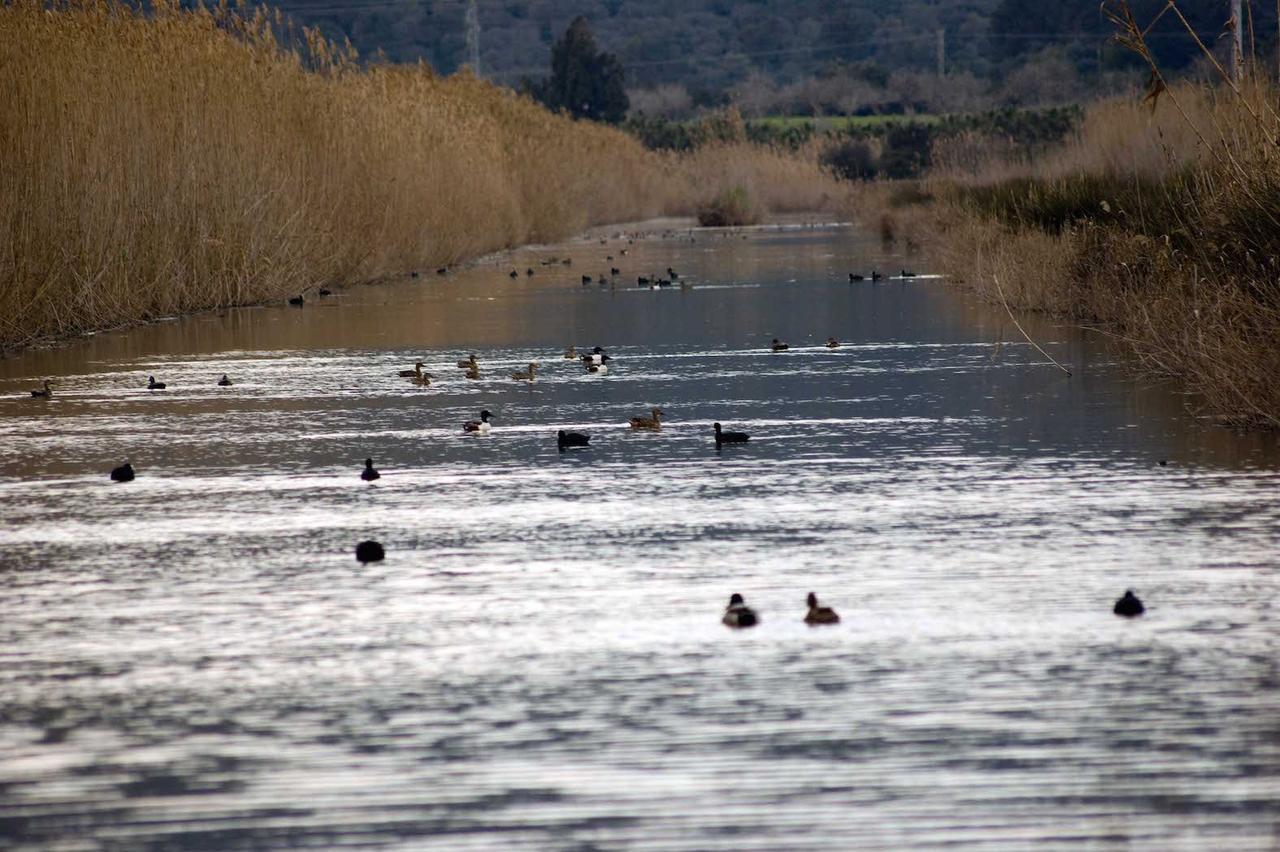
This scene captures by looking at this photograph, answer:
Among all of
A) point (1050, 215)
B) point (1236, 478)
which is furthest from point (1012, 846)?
point (1050, 215)

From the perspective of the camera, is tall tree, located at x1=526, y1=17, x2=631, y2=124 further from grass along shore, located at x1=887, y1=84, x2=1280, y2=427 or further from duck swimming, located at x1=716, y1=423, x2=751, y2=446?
duck swimming, located at x1=716, y1=423, x2=751, y2=446

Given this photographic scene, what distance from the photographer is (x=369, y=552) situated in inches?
271

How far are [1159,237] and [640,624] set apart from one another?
30.2 feet

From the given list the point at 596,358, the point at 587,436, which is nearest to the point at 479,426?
the point at 587,436

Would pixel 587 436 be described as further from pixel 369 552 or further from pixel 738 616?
pixel 738 616

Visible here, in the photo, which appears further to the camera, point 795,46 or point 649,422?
point 795,46

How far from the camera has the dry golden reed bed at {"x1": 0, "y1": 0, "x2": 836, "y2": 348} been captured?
16.3m

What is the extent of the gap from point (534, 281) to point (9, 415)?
1414 centimetres

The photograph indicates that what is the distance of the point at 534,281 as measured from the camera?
82.7 feet

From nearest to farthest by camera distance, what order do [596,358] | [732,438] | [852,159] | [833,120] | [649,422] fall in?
[732,438] → [649,422] → [596,358] → [852,159] → [833,120]

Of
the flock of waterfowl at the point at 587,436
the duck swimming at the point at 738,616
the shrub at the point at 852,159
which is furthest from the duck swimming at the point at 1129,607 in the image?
the shrub at the point at 852,159

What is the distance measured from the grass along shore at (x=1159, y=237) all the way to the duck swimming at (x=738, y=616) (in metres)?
4.40

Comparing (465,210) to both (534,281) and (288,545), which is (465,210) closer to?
(534,281)

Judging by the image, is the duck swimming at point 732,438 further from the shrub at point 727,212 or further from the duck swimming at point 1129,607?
the shrub at point 727,212
